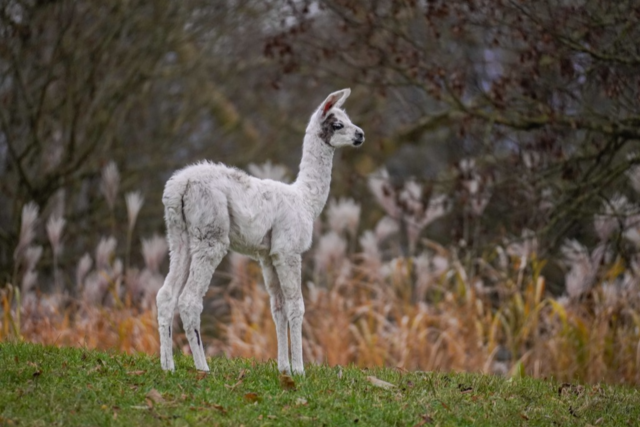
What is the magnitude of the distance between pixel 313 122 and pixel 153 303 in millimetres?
4418

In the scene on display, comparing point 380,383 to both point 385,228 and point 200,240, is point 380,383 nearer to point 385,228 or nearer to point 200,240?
point 200,240

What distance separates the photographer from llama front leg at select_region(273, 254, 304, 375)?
725 centimetres

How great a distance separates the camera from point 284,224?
7297mm

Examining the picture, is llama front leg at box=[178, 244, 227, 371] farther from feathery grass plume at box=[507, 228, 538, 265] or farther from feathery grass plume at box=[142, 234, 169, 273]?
feathery grass plume at box=[507, 228, 538, 265]

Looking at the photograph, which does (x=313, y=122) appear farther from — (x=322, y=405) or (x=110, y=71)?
(x=110, y=71)

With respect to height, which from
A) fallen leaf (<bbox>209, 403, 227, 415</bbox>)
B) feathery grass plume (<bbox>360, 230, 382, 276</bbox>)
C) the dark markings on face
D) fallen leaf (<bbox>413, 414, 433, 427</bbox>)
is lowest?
feathery grass plume (<bbox>360, 230, 382, 276</bbox>)

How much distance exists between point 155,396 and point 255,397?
2.46 ft

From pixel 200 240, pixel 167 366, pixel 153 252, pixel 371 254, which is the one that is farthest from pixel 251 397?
pixel 371 254

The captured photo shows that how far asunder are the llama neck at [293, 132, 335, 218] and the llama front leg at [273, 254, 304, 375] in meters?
0.66

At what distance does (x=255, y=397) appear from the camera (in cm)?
649

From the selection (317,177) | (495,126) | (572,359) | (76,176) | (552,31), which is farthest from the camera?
(76,176)

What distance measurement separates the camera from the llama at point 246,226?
6812 millimetres

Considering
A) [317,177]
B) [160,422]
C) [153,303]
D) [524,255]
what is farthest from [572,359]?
[160,422]

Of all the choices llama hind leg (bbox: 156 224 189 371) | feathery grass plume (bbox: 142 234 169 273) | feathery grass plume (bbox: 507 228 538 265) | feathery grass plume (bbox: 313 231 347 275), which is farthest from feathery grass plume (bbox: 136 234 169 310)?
feathery grass plume (bbox: 507 228 538 265)
